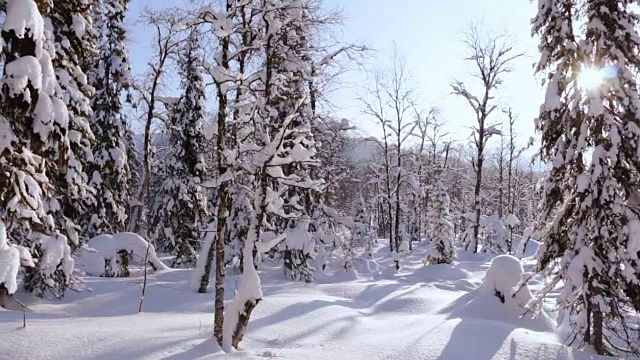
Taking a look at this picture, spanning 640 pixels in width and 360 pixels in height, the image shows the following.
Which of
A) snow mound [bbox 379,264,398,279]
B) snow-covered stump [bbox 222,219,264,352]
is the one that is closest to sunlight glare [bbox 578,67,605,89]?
snow-covered stump [bbox 222,219,264,352]

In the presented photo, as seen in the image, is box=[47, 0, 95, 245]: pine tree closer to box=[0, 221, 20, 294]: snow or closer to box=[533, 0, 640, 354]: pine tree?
box=[0, 221, 20, 294]: snow

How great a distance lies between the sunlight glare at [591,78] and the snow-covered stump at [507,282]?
450cm

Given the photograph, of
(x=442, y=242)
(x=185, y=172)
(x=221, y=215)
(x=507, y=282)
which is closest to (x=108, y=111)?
(x=185, y=172)

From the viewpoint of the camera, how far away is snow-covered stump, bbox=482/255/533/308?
10.5 meters

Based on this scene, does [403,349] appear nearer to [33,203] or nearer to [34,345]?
[34,345]

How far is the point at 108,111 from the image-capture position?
17.5 metres

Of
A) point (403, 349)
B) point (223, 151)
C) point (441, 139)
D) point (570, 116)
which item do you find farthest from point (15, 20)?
point (441, 139)

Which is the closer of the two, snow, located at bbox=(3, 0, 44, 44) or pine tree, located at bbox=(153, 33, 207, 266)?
snow, located at bbox=(3, 0, 44, 44)

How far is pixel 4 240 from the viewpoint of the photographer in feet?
17.0

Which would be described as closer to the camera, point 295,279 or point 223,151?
point 223,151

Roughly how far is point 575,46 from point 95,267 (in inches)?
685

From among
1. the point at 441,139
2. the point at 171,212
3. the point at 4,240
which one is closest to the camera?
the point at 4,240

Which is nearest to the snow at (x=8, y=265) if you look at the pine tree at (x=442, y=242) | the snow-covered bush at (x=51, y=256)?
the snow-covered bush at (x=51, y=256)

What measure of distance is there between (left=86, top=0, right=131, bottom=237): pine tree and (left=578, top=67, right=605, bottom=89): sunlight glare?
15.6m
